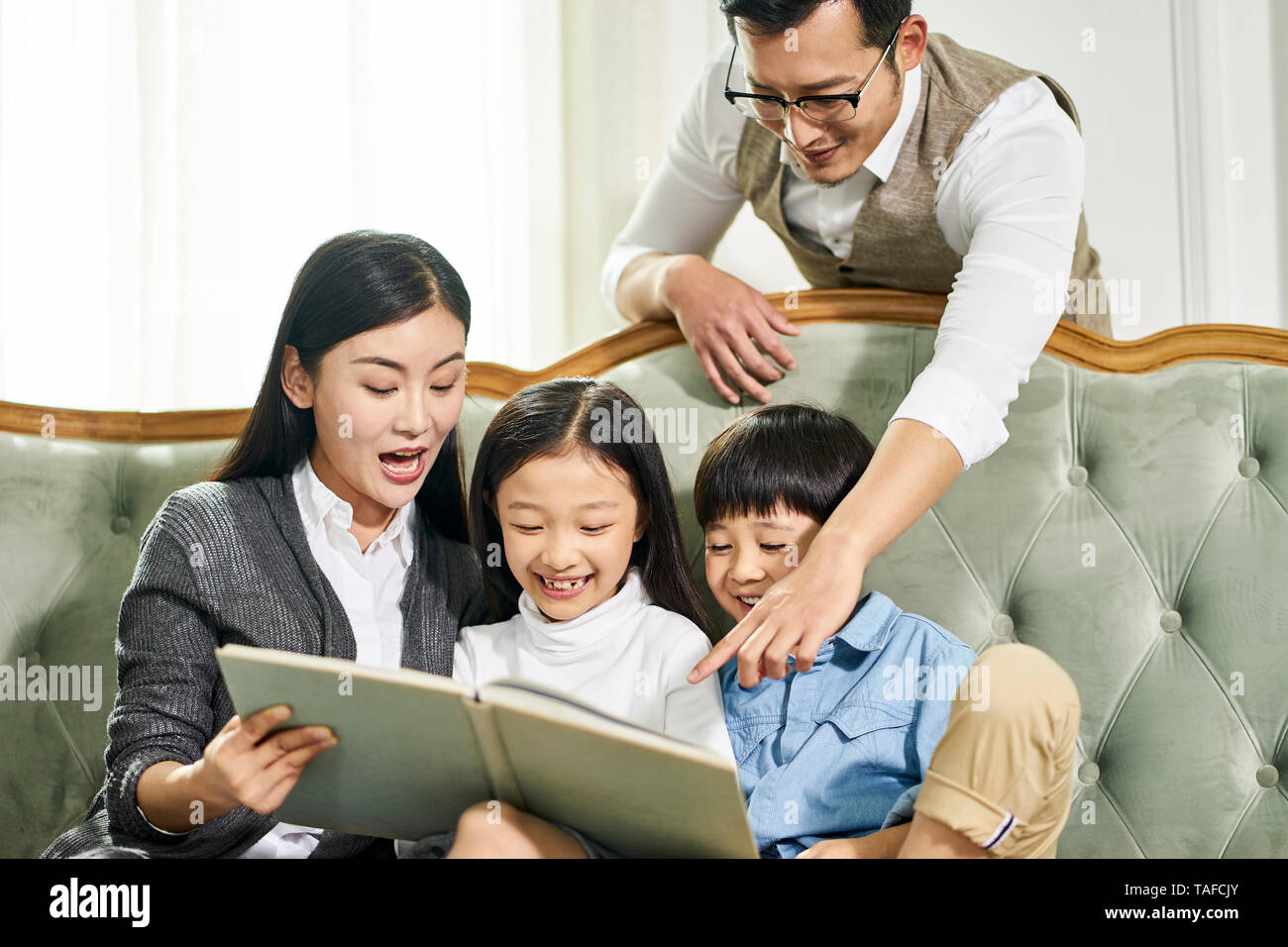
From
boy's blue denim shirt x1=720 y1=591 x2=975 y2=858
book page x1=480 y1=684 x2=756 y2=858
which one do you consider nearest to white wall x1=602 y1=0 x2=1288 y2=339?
boy's blue denim shirt x1=720 y1=591 x2=975 y2=858

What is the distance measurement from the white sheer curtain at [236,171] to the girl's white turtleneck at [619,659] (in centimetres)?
84

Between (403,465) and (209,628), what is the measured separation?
262 millimetres

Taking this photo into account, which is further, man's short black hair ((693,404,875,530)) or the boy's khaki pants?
man's short black hair ((693,404,875,530))

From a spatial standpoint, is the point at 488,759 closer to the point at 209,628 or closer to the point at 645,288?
the point at 209,628

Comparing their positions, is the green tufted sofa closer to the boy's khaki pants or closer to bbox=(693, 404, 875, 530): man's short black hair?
bbox=(693, 404, 875, 530): man's short black hair

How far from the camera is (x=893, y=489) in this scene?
107 centimetres

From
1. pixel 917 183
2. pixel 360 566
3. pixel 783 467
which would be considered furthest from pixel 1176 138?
pixel 360 566

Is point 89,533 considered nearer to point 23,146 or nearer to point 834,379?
point 23,146

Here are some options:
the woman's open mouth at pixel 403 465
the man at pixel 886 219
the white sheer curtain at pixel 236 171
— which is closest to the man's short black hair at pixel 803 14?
the man at pixel 886 219

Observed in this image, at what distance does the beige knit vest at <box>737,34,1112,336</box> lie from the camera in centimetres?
135

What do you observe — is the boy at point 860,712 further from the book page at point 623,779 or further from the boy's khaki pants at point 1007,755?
the book page at point 623,779

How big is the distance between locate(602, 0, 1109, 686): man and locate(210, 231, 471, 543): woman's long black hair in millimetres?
361

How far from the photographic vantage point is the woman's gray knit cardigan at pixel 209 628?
1021mm
